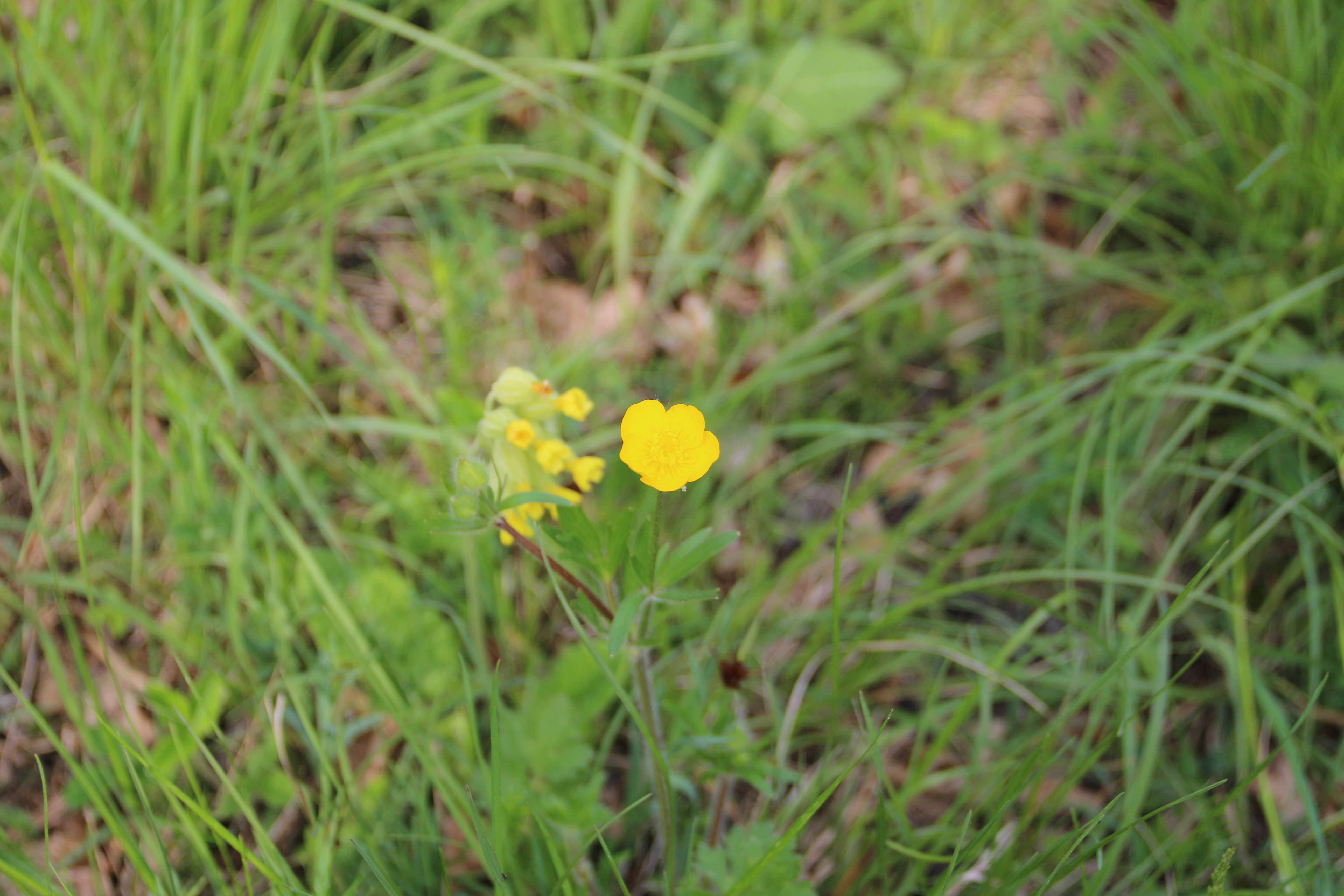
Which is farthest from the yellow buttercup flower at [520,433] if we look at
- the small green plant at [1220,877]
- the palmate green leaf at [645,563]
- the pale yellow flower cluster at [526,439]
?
the small green plant at [1220,877]

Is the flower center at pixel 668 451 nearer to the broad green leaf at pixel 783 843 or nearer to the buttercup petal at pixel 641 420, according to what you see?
the buttercup petal at pixel 641 420

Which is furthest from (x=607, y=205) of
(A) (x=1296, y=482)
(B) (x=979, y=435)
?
(A) (x=1296, y=482)

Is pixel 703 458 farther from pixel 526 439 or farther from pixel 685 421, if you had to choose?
pixel 526 439

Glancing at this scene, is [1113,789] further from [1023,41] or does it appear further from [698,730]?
[1023,41]

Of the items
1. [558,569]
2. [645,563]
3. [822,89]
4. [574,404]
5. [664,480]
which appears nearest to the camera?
[664,480]

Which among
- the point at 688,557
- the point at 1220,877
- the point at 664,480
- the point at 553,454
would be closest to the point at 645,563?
the point at 688,557

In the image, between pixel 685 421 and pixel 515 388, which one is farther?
pixel 515 388

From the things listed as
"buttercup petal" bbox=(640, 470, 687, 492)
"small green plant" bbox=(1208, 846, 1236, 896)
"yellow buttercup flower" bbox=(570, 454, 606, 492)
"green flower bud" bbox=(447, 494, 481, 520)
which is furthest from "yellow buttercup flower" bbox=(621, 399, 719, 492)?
"small green plant" bbox=(1208, 846, 1236, 896)
